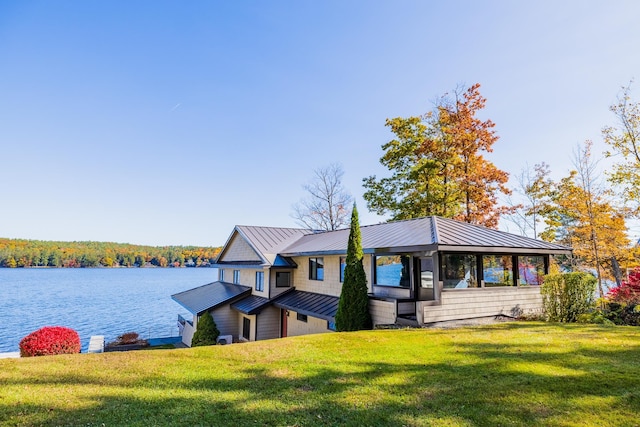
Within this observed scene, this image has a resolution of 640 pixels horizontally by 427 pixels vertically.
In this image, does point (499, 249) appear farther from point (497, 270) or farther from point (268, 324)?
point (268, 324)

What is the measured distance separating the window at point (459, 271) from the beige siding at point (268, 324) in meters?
10.5

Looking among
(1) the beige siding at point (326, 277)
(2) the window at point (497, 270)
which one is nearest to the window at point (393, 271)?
(1) the beige siding at point (326, 277)

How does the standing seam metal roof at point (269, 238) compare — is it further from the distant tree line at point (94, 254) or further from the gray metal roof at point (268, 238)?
the distant tree line at point (94, 254)

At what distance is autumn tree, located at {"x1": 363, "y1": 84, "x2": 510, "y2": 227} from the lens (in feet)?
73.9

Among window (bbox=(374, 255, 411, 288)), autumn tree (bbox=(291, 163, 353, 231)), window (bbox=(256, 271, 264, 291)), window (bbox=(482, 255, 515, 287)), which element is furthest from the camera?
autumn tree (bbox=(291, 163, 353, 231))

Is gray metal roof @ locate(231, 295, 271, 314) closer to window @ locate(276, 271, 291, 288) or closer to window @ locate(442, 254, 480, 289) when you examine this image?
window @ locate(276, 271, 291, 288)

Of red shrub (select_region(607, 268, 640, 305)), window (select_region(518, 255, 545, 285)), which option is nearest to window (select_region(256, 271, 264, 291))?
window (select_region(518, 255, 545, 285))

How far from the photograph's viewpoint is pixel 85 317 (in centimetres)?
3356

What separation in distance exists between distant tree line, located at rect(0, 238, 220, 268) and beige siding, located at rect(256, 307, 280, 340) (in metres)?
68.9

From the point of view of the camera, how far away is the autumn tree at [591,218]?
20188 millimetres

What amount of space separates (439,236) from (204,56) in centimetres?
1479

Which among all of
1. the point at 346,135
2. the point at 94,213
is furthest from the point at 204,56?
the point at 94,213

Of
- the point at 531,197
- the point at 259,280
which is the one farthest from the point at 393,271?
the point at 531,197

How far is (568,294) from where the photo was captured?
462 inches
